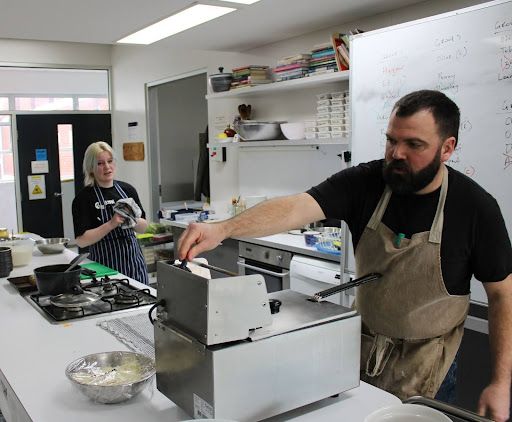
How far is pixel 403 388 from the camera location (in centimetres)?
167

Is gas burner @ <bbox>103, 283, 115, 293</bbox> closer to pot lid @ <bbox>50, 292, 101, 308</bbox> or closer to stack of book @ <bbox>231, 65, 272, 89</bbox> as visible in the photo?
pot lid @ <bbox>50, 292, 101, 308</bbox>

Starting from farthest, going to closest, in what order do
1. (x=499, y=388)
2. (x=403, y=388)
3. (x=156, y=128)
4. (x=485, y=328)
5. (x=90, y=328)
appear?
(x=156, y=128) → (x=485, y=328) → (x=90, y=328) → (x=403, y=388) → (x=499, y=388)

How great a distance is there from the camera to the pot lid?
6.72 feet

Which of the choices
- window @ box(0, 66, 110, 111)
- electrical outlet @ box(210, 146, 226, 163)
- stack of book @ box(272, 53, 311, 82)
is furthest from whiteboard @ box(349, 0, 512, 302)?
window @ box(0, 66, 110, 111)

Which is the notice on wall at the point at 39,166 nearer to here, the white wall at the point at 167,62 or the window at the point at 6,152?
the window at the point at 6,152

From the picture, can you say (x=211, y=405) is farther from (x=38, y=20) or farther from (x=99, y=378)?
(x=38, y=20)

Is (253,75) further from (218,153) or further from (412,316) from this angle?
(412,316)

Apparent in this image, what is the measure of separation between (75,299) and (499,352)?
152 cm

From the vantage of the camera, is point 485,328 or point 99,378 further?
point 485,328

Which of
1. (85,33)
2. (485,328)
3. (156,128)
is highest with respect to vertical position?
(85,33)

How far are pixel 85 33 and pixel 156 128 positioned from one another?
2635 mm

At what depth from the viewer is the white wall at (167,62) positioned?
11.2 ft

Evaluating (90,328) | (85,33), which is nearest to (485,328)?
(90,328)

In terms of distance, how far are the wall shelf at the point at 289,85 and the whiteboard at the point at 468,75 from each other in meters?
0.48
